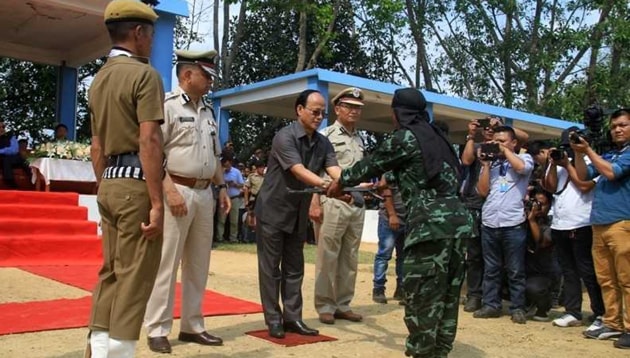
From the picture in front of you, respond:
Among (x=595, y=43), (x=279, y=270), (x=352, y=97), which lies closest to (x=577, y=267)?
(x=352, y=97)

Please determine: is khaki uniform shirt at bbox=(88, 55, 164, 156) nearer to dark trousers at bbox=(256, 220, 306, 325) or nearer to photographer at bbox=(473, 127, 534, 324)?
dark trousers at bbox=(256, 220, 306, 325)

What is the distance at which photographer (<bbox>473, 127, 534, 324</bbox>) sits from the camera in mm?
5961

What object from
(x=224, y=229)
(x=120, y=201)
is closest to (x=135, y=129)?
(x=120, y=201)

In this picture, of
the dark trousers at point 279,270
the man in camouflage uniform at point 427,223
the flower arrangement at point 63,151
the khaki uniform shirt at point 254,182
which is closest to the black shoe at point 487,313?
the dark trousers at point 279,270

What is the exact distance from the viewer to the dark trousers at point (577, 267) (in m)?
5.71

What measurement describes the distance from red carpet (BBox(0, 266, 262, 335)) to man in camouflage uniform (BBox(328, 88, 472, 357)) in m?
A: 2.32

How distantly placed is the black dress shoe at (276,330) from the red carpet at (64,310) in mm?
833

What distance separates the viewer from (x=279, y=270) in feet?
16.1

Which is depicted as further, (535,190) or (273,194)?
(535,190)

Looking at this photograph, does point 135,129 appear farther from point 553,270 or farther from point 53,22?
point 53,22

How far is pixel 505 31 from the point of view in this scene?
22484 mm

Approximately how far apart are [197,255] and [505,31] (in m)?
20.3

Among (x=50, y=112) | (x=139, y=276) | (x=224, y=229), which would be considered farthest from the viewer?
(x=50, y=112)

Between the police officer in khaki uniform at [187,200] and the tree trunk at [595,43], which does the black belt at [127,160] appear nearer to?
the police officer in khaki uniform at [187,200]
